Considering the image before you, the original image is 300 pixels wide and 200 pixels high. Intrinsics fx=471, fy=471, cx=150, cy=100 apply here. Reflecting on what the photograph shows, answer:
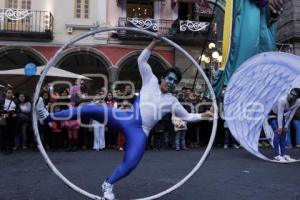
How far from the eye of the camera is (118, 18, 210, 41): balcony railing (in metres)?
23.1

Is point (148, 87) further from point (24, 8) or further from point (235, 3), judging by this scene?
point (24, 8)

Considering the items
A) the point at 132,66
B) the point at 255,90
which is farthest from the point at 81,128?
the point at 132,66

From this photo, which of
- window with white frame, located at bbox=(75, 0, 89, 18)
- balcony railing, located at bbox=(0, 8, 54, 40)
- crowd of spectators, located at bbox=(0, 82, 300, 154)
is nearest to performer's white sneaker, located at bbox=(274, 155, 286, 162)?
crowd of spectators, located at bbox=(0, 82, 300, 154)

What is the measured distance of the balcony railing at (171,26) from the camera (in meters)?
23.1

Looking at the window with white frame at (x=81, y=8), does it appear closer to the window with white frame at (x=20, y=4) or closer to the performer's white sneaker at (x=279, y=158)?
the window with white frame at (x=20, y=4)

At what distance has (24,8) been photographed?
2328 cm

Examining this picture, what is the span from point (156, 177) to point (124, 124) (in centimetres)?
228

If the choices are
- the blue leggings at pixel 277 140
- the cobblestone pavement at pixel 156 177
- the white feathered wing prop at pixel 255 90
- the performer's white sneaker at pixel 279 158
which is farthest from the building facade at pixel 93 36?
the cobblestone pavement at pixel 156 177

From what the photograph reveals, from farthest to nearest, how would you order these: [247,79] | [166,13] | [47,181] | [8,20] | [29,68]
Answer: [166,13]
[8,20]
[29,68]
[247,79]
[47,181]

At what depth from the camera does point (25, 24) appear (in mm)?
22906

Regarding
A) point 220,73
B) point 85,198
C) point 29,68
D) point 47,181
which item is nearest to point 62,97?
point 29,68

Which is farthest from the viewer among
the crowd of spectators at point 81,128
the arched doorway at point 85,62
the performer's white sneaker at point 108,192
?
the arched doorway at point 85,62

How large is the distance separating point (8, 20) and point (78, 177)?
16.8 metres

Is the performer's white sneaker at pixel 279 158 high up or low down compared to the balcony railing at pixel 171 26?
down
